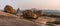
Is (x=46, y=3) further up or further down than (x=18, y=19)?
further up

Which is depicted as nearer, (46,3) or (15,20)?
(15,20)

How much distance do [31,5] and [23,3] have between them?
0.07 m

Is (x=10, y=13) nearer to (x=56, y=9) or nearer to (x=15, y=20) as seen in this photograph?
(x=15, y=20)

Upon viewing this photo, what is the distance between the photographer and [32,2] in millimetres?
1184

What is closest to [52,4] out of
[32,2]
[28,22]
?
[32,2]

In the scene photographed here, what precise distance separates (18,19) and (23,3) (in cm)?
23

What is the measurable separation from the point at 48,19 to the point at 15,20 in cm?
23

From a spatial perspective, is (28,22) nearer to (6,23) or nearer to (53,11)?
(6,23)

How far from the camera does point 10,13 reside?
105cm

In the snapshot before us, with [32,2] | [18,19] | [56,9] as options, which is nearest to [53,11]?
[56,9]

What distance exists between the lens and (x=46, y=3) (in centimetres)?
118

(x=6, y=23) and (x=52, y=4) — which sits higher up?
(x=52, y=4)

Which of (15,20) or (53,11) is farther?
(53,11)

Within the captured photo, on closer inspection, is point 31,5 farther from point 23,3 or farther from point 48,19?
point 48,19
